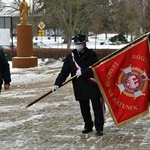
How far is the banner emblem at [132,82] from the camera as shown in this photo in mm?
7949

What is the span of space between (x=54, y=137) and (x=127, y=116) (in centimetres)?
130

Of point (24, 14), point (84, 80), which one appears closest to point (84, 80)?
point (84, 80)

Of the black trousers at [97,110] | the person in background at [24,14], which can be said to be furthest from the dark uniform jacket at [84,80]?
the person in background at [24,14]

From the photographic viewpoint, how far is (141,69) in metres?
7.93

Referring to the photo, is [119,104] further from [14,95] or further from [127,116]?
[14,95]

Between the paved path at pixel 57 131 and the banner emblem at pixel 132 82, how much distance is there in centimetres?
75

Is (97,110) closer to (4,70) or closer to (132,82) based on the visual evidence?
(132,82)

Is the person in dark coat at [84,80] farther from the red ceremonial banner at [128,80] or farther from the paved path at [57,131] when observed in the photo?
the paved path at [57,131]

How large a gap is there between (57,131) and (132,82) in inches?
68.1

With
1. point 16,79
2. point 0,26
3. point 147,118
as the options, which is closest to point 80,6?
point 0,26

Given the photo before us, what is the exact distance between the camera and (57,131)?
28.6 ft

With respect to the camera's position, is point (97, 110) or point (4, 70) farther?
point (4, 70)

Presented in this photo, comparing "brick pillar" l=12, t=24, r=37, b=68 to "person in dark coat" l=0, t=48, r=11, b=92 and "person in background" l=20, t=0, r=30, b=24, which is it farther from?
"person in dark coat" l=0, t=48, r=11, b=92

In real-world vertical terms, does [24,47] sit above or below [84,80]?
below
